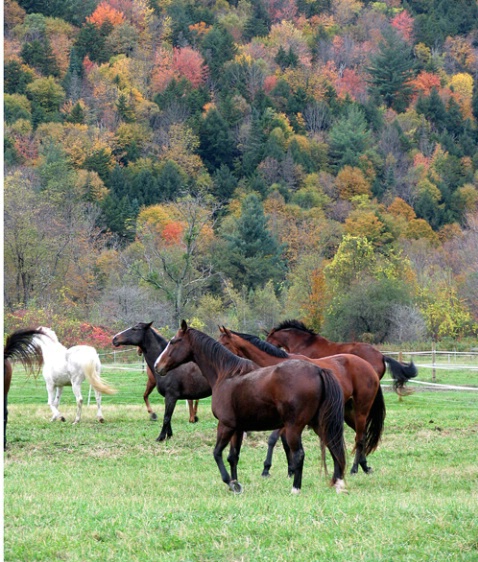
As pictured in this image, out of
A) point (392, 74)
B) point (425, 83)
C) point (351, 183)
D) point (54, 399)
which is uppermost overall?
point (392, 74)

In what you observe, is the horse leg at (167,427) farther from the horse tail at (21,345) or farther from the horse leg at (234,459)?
the horse leg at (234,459)

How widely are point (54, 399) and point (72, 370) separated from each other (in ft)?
2.80

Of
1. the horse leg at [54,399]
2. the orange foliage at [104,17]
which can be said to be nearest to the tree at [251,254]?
the horse leg at [54,399]

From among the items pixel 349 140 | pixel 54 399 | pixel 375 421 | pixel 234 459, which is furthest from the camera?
pixel 349 140

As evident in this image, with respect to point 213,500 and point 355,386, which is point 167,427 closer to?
point 355,386

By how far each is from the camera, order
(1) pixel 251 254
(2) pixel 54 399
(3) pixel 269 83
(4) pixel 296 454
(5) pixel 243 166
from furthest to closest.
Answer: (3) pixel 269 83, (5) pixel 243 166, (1) pixel 251 254, (2) pixel 54 399, (4) pixel 296 454

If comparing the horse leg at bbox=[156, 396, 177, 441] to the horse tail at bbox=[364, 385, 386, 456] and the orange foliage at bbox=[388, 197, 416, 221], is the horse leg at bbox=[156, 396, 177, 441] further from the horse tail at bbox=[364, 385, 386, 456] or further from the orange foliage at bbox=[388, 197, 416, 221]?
the orange foliage at bbox=[388, 197, 416, 221]

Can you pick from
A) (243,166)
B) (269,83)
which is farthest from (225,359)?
(269,83)

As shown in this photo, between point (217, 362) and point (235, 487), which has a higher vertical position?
point (217, 362)

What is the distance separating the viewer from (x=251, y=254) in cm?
7738

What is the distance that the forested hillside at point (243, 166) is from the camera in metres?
55.1

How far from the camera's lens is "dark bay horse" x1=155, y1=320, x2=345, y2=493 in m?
10.3

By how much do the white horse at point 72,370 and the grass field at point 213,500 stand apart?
582mm

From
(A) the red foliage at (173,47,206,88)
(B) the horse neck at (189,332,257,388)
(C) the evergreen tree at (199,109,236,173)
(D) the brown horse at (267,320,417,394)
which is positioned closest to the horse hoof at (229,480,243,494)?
(B) the horse neck at (189,332,257,388)
